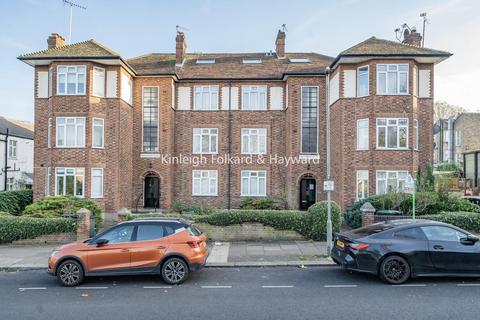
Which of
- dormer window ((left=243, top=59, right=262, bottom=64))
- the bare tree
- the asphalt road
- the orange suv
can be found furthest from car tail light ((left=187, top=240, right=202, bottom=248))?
the bare tree

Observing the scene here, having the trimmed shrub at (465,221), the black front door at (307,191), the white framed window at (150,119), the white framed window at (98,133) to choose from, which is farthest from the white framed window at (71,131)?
the trimmed shrub at (465,221)

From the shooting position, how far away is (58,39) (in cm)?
2173

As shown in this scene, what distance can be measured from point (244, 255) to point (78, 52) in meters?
14.0

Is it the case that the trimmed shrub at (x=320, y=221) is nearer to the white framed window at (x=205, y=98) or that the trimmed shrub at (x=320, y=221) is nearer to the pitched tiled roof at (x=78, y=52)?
the white framed window at (x=205, y=98)

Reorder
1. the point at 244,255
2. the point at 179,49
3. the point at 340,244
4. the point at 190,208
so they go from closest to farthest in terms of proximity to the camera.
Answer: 1. the point at 340,244
2. the point at 244,255
3. the point at 190,208
4. the point at 179,49

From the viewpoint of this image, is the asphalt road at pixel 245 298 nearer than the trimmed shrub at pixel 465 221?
Yes

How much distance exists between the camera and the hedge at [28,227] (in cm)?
1303

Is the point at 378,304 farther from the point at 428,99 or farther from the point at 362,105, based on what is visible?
the point at 428,99

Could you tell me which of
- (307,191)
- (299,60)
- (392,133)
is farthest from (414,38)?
(307,191)

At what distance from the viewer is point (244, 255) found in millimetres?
11289

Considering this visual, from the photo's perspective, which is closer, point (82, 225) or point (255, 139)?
point (82, 225)

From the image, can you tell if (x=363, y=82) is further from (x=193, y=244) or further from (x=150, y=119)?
(x=193, y=244)

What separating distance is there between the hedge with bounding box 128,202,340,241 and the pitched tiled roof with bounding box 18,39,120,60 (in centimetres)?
914

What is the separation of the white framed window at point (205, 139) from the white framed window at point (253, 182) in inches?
98.5
